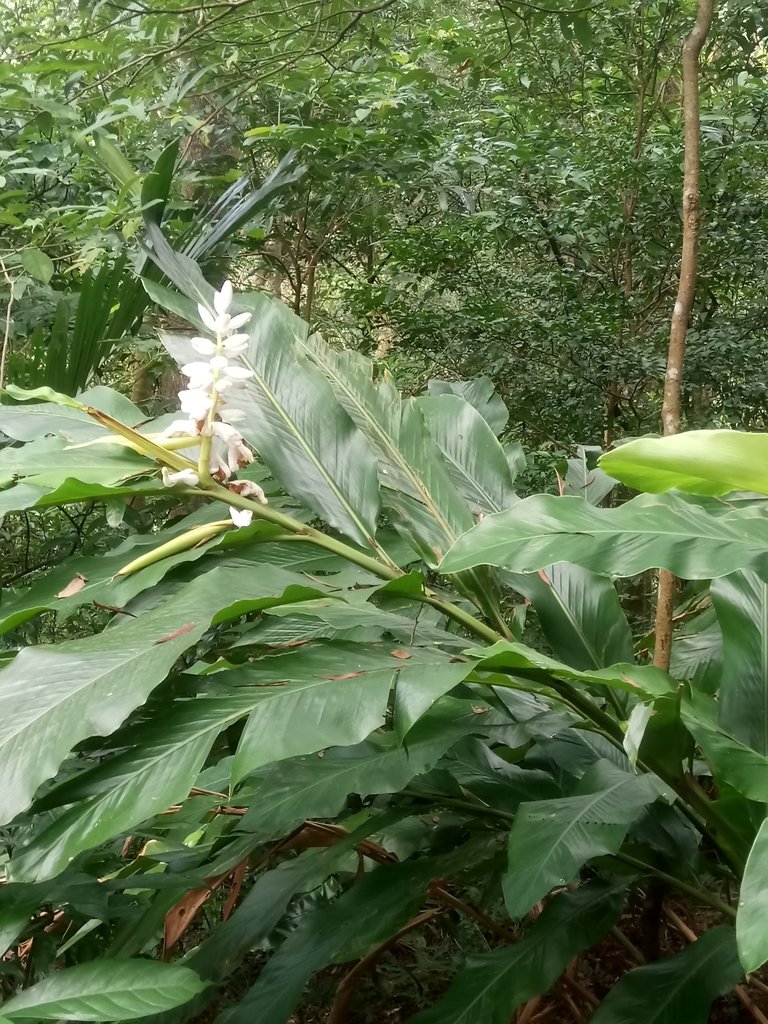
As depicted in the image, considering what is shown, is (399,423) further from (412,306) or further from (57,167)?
(412,306)

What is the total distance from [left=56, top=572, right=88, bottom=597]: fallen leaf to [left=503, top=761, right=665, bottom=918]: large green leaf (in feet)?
1.20

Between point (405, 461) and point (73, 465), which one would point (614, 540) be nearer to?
point (405, 461)

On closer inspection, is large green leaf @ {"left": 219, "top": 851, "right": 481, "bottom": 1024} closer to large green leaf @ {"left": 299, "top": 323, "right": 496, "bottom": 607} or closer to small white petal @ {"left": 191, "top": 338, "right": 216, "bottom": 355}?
large green leaf @ {"left": 299, "top": 323, "right": 496, "bottom": 607}

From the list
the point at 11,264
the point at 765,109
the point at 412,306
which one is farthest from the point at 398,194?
the point at 11,264

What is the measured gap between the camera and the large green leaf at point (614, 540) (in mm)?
501

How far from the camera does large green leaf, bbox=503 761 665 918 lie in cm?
54

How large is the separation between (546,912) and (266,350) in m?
Answer: 0.56

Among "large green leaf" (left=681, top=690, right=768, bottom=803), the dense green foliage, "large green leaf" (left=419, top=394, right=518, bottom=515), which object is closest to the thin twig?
the dense green foliage

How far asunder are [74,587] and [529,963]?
0.48 meters

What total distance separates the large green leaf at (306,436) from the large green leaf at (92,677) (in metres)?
0.12

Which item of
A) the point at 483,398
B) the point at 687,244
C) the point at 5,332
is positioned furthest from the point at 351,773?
the point at 5,332

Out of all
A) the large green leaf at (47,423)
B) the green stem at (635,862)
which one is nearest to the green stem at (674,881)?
the green stem at (635,862)

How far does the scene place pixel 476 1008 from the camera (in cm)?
62

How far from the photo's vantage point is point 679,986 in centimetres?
64
